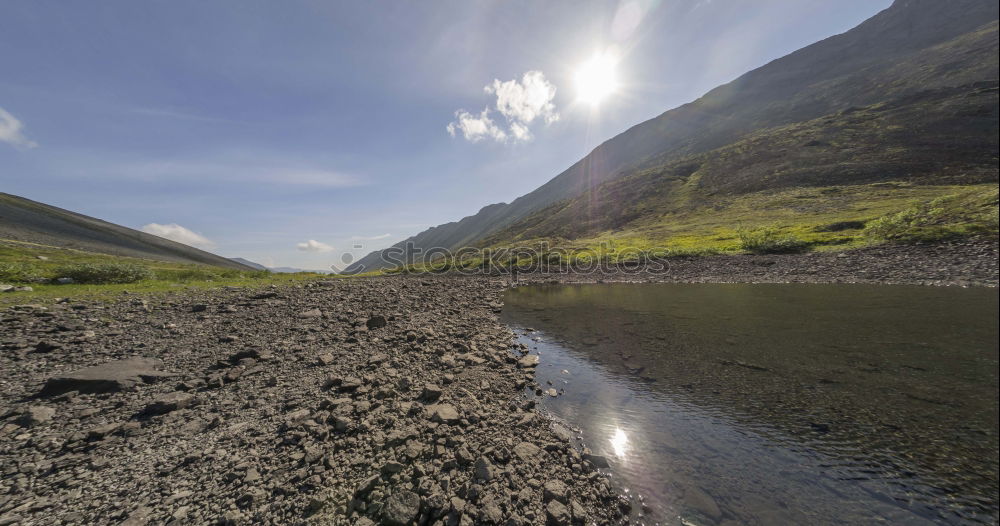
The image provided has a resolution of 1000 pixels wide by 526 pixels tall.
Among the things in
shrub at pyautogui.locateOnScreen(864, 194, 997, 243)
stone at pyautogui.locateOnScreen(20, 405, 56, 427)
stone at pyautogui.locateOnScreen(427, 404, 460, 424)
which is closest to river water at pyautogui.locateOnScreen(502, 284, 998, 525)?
stone at pyautogui.locateOnScreen(427, 404, 460, 424)

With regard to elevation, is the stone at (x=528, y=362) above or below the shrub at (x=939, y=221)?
below

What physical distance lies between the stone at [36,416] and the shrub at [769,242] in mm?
57381

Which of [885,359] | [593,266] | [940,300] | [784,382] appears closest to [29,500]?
[784,382]

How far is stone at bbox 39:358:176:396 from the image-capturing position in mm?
8664

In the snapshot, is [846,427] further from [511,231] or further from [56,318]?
[511,231]

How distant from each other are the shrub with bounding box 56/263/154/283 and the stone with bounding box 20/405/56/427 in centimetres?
2859

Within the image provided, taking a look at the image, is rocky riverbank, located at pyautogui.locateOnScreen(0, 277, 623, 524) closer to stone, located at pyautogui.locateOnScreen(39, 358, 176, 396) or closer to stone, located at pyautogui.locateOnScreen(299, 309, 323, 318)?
stone, located at pyautogui.locateOnScreen(39, 358, 176, 396)

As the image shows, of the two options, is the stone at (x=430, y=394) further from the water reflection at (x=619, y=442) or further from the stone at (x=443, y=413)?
the water reflection at (x=619, y=442)

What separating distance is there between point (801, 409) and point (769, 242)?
45067mm

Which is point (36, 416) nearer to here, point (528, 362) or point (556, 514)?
point (556, 514)

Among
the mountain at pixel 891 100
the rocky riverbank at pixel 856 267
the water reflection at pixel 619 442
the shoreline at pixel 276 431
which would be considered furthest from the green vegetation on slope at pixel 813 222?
the shoreline at pixel 276 431

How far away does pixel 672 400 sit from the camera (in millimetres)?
10664

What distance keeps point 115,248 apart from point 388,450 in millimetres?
171585

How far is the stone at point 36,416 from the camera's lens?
728cm
